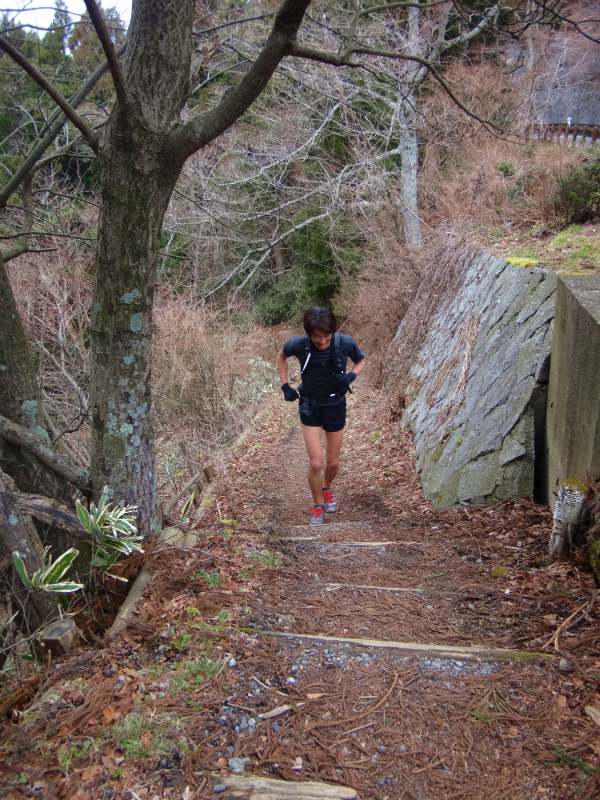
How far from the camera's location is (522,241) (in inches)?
308

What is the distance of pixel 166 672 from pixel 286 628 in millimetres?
763

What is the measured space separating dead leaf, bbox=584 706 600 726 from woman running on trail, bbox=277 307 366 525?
2.94 meters

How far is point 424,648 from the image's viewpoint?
2.92 meters

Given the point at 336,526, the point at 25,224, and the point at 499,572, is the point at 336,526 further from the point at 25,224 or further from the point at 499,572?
the point at 25,224

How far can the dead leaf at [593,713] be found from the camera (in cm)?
223

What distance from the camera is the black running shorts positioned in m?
5.12

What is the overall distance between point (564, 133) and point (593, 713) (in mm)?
16691

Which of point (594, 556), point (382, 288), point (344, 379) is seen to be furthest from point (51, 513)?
point (382, 288)

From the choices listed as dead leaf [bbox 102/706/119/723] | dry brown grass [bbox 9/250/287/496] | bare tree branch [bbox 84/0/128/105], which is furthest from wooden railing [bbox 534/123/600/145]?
dead leaf [bbox 102/706/119/723]

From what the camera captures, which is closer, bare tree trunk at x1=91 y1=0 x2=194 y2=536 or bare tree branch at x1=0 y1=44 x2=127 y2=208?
bare tree trunk at x1=91 y1=0 x2=194 y2=536

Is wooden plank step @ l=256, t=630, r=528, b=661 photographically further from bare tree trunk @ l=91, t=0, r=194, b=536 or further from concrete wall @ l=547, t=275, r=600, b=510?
bare tree trunk @ l=91, t=0, r=194, b=536

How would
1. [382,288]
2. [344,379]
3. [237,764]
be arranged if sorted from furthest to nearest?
[382,288] → [344,379] → [237,764]

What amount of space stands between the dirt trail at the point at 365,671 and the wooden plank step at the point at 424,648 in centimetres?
1

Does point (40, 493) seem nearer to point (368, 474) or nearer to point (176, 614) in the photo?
point (176, 614)
